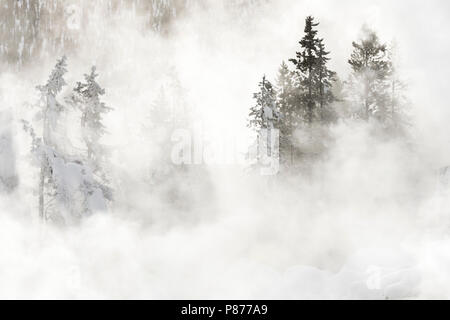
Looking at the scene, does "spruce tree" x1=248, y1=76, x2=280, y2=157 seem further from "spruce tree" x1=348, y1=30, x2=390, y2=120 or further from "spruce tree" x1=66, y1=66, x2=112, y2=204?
"spruce tree" x1=66, y1=66, x2=112, y2=204

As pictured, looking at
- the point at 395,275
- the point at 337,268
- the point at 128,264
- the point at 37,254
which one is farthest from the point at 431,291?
the point at 37,254

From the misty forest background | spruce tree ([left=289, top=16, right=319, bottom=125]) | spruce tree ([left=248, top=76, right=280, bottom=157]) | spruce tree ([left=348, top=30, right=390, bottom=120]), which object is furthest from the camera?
spruce tree ([left=348, top=30, right=390, bottom=120])

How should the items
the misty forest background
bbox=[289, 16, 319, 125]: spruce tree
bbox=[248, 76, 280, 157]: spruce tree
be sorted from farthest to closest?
bbox=[248, 76, 280, 157]: spruce tree, bbox=[289, 16, 319, 125]: spruce tree, the misty forest background

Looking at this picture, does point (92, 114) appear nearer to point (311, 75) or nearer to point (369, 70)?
point (311, 75)

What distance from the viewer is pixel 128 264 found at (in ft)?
67.3

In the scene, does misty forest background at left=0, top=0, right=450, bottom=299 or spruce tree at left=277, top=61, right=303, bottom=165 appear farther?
spruce tree at left=277, top=61, right=303, bottom=165

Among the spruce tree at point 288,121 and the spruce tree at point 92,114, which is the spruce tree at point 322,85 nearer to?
the spruce tree at point 288,121

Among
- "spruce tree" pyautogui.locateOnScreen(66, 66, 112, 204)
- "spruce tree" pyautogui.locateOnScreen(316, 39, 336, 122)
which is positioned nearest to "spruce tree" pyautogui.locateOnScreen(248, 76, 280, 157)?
"spruce tree" pyautogui.locateOnScreen(316, 39, 336, 122)

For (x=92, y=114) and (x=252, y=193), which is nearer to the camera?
(x=92, y=114)

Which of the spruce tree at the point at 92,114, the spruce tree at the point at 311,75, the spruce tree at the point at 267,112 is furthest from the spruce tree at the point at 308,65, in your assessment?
the spruce tree at the point at 92,114

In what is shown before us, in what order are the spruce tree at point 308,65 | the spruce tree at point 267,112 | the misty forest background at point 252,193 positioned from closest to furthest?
1. the misty forest background at point 252,193
2. the spruce tree at point 308,65
3. the spruce tree at point 267,112

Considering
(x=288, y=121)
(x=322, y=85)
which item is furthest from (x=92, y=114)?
(x=322, y=85)

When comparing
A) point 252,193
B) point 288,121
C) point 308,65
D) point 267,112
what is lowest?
point 252,193
